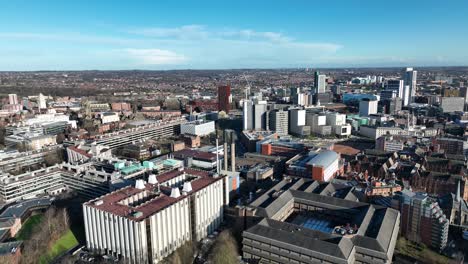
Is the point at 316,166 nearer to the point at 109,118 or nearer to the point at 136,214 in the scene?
the point at 136,214

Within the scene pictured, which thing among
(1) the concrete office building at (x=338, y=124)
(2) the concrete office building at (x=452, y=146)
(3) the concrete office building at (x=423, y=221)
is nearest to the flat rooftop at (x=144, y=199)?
(3) the concrete office building at (x=423, y=221)

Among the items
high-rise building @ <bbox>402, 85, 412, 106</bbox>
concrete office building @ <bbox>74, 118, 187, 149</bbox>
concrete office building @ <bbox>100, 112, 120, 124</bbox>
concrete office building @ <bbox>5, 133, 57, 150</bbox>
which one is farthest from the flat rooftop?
high-rise building @ <bbox>402, 85, 412, 106</bbox>

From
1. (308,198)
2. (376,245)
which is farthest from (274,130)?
(376,245)

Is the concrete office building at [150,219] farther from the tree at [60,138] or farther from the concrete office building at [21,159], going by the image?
the tree at [60,138]

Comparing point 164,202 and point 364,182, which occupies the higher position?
point 164,202

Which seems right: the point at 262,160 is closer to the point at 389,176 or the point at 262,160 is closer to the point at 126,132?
the point at 389,176

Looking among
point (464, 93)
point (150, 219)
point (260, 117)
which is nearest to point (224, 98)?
point (260, 117)

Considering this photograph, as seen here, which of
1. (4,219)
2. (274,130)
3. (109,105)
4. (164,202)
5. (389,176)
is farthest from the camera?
(109,105)
